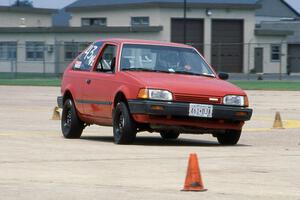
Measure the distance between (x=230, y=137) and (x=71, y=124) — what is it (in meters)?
2.74

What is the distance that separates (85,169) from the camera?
38.4 ft

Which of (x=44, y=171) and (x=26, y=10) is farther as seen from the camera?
(x=26, y=10)

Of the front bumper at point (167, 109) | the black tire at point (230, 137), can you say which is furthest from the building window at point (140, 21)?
the front bumper at point (167, 109)

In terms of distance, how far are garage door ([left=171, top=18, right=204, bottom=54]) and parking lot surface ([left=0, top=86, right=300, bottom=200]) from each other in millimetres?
54726

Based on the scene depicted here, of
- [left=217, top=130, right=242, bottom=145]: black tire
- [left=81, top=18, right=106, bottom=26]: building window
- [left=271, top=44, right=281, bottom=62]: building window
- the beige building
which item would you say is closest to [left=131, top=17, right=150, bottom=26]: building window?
the beige building

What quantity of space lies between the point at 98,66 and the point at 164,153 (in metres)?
3.36

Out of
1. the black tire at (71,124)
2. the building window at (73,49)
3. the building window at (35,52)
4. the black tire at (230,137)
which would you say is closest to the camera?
the black tire at (230,137)

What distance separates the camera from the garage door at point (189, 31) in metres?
74.6

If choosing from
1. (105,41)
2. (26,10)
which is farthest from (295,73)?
(105,41)

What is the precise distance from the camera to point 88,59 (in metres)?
17.4

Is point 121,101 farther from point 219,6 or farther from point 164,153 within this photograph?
point 219,6

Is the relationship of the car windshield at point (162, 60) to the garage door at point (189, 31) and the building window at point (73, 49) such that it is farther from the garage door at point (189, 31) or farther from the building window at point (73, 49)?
the garage door at point (189, 31)

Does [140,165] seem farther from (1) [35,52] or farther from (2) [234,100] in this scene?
(1) [35,52]

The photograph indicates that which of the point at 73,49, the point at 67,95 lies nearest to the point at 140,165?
the point at 67,95
